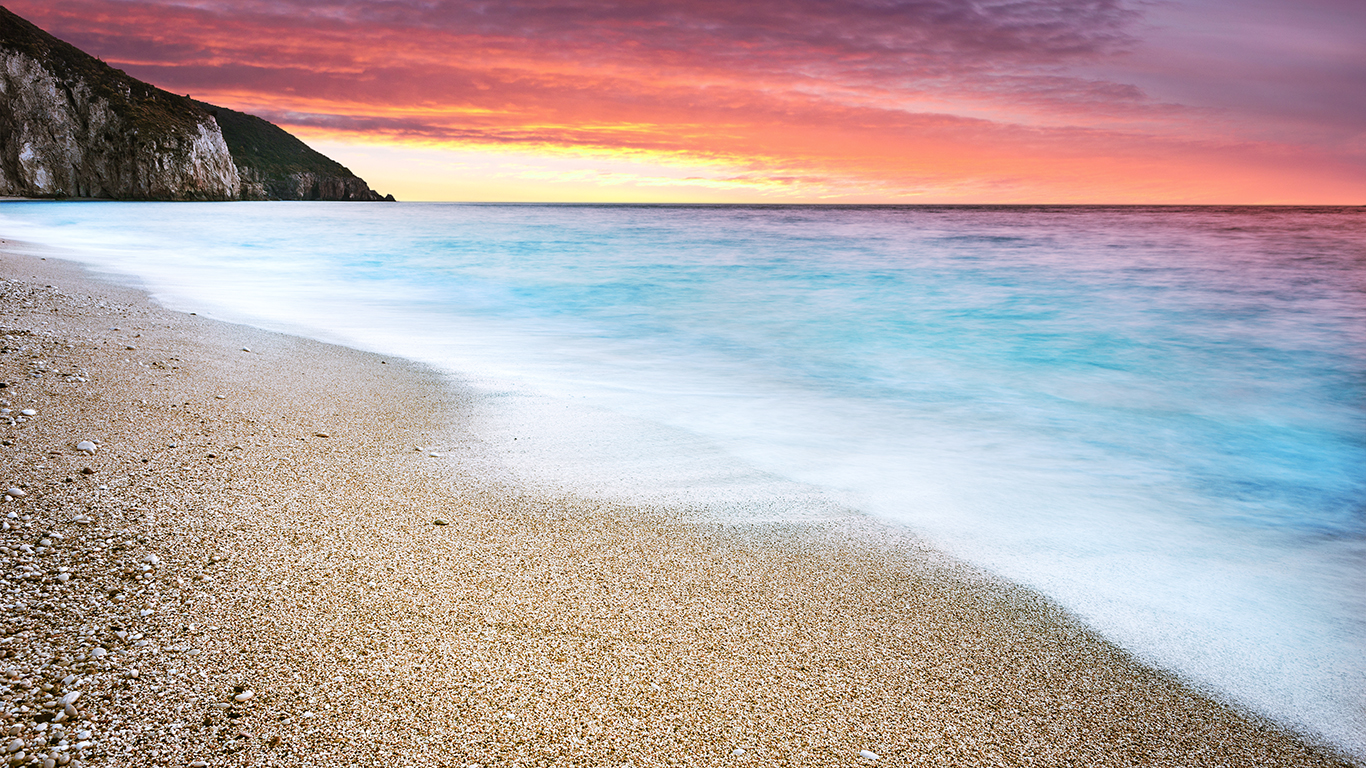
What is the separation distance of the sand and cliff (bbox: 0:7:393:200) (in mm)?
71462

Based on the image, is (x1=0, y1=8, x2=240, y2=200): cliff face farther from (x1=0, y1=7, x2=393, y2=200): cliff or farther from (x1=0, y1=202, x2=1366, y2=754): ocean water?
(x1=0, y1=202, x2=1366, y2=754): ocean water

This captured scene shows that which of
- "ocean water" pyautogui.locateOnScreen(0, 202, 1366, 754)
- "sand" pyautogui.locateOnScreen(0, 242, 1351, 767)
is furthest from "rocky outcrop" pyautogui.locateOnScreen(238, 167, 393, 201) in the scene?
"sand" pyautogui.locateOnScreen(0, 242, 1351, 767)

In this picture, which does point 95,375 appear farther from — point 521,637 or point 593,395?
point 521,637

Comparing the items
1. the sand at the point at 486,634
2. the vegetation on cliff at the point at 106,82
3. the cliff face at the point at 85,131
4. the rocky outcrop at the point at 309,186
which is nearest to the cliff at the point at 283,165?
the rocky outcrop at the point at 309,186

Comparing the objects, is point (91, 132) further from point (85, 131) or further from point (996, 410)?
point (996, 410)

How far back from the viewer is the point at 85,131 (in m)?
56.3

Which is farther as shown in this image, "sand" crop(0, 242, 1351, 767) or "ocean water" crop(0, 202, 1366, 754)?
"ocean water" crop(0, 202, 1366, 754)

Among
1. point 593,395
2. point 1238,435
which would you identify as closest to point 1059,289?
point 1238,435

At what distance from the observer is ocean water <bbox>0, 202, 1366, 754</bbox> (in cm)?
254

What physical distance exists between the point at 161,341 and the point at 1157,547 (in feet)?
19.6

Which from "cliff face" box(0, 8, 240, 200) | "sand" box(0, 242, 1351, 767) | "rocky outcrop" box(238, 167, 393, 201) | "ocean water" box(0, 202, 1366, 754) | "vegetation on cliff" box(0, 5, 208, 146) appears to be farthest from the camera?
"rocky outcrop" box(238, 167, 393, 201)

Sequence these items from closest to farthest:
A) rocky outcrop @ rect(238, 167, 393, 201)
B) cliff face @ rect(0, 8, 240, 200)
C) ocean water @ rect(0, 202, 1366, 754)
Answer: ocean water @ rect(0, 202, 1366, 754) → cliff face @ rect(0, 8, 240, 200) → rocky outcrop @ rect(238, 167, 393, 201)

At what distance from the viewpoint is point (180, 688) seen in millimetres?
1523

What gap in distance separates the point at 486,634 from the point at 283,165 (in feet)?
424
